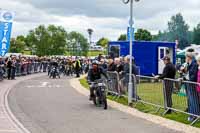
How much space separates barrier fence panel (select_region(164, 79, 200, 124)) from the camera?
13762mm

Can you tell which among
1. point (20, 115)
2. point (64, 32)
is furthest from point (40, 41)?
point (20, 115)

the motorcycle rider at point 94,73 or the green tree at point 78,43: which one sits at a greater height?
the green tree at point 78,43

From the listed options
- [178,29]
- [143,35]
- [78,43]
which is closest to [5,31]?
[143,35]

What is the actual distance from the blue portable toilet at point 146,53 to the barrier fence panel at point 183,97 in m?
Answer: 20.2

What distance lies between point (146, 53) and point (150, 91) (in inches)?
757

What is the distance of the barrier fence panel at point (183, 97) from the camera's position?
45.1 feet

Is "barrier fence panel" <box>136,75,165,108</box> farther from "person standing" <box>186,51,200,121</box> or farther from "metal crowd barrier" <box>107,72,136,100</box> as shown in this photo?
"person standing" <box>186,51,200,121</box>

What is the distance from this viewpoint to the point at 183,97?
48.6 feet

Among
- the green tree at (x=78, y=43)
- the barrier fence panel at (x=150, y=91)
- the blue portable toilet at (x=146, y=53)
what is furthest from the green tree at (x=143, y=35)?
the barrier fence panel at (x=150, y=91)

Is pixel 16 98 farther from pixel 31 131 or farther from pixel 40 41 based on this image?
pixel 40 41

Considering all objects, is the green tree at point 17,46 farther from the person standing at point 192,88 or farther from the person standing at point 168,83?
the person standing at point 192,88

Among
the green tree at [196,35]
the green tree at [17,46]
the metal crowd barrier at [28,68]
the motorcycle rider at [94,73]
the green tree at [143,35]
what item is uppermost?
the green tree at [196,35]

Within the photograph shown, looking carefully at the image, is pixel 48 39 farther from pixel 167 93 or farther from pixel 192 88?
pixel 192 88

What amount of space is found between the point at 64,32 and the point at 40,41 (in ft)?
17.2
